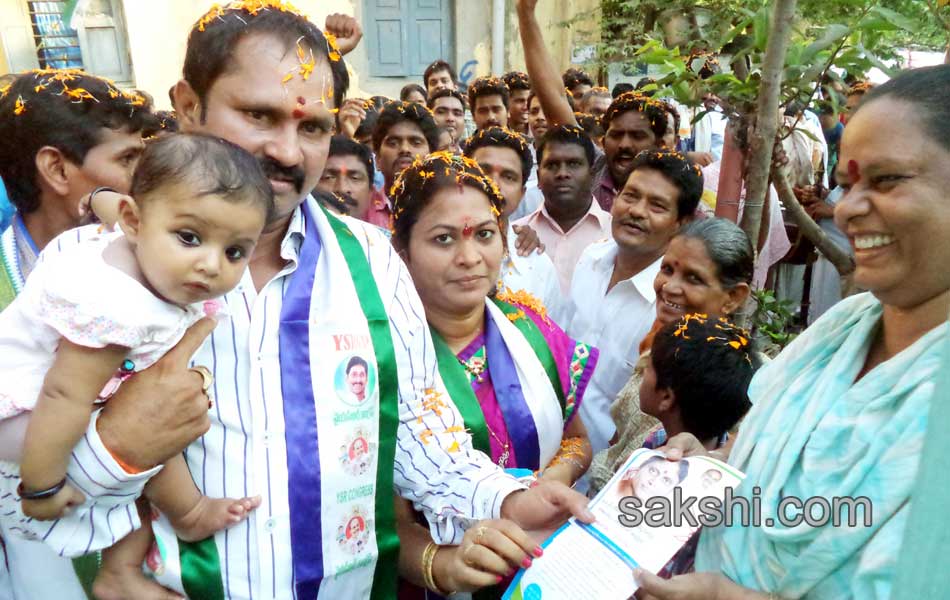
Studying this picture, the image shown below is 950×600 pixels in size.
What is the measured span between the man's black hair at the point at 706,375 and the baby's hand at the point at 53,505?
1738mm

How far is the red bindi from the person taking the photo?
1.32 m

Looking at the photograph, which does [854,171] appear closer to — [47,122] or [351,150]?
[47,122]

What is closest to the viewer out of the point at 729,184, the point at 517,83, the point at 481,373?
the point at 481,373

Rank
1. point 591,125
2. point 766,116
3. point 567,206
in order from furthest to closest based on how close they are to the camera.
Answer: point 591,125 < point 567,206 < point 766,116

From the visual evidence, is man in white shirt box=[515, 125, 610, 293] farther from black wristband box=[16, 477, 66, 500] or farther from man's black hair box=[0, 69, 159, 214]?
black wristband box=[16, 477, 66, 500]

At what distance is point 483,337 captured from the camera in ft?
7.49

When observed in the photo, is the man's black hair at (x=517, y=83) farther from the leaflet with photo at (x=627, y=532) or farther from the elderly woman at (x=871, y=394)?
the leaflet with photo at (x=627, y=532)

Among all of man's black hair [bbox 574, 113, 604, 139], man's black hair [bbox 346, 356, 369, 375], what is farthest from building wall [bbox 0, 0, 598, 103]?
man's black hair [bbox 346, 356, 369, 375]

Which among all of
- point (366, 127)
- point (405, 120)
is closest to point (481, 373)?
point (405, 120)

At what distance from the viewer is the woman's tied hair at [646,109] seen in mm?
4461

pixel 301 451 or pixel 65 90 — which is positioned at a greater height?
pixel 65 90

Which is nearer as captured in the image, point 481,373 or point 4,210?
point 481,373

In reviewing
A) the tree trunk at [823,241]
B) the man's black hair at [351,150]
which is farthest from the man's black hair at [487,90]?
the tree trunk at [823,241]

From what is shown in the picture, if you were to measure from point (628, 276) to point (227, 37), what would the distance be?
2.23 m
